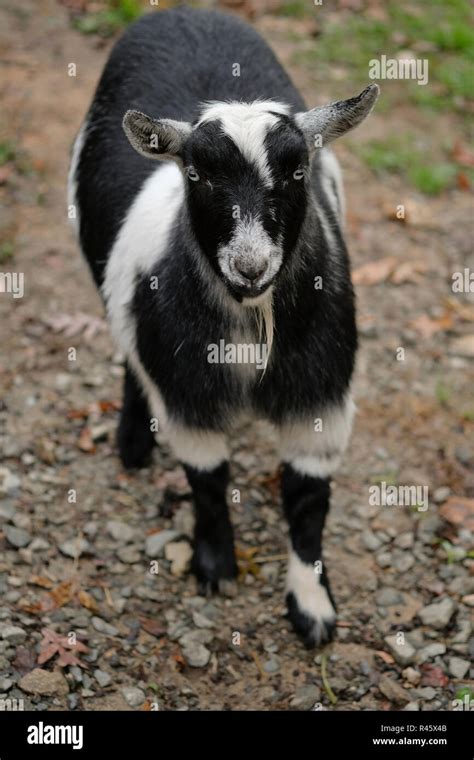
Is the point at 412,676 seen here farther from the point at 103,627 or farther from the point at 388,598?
the point at 103,627

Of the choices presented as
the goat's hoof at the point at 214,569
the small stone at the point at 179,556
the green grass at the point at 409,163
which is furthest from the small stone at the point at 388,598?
the green grass at the point at 409,163

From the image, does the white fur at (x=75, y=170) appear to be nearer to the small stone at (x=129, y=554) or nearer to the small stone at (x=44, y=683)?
the small stone at (x=129, y=554)

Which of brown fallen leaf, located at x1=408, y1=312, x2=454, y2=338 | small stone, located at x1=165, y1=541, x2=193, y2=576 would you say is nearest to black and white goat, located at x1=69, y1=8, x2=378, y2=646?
small stone, located at x1=165, y1=541, x2=193, y2=576

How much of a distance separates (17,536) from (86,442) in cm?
80

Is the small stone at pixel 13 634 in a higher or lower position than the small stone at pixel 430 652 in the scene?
higher

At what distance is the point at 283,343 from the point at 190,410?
491mm

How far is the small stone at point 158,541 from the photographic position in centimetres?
491

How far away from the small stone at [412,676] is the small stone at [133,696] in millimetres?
1103

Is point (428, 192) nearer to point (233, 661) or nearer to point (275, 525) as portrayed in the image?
point (275, 525)

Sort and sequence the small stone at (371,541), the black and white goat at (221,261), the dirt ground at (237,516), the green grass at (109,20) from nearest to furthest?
the black and white goat at (221,261) < the dirt ground at (237,516) < the small stone at (371,541) < the green grass at (109,20)

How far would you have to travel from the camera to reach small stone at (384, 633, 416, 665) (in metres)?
4.44

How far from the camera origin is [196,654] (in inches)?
175

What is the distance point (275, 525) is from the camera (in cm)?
512

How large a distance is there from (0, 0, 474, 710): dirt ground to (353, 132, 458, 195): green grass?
12 centimetres
